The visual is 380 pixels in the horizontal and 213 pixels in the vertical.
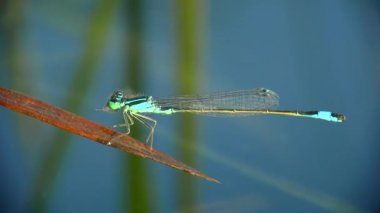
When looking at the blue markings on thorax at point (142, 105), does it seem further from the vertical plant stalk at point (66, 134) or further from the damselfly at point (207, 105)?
the vertical plant stalk at point (66, 134)

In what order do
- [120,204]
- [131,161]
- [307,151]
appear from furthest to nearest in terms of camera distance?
[307,151], [120,204], [131,161]

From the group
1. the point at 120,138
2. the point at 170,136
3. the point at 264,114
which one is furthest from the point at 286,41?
the point at 120,138

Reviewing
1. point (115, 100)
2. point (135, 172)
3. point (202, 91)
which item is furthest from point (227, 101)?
point (135, 172)

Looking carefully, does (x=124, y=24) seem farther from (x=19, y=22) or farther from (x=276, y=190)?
(x=276, y=190)

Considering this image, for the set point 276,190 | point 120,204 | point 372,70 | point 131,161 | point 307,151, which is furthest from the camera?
point 372,70

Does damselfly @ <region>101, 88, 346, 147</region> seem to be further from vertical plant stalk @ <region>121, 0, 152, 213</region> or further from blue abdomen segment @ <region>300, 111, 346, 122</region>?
vertical plant stalk @ <region>121, 0, 152, 213</region>

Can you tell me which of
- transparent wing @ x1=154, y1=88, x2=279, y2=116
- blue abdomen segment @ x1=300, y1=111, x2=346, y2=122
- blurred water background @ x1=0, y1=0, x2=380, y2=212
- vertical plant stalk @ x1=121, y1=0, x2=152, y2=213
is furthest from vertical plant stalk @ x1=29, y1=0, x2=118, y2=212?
blue abdomen segment @ x1=300, y1=111, x2=346, y2=122
